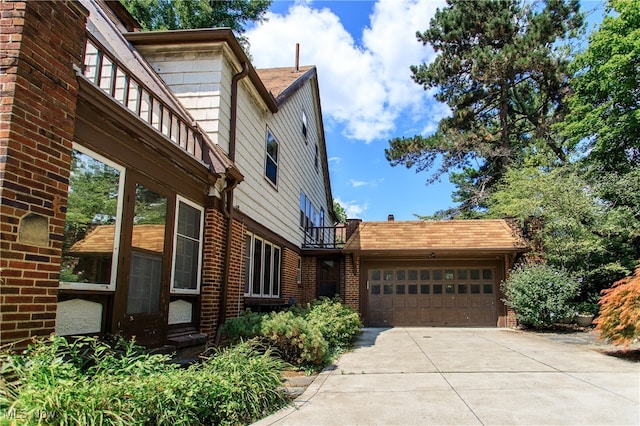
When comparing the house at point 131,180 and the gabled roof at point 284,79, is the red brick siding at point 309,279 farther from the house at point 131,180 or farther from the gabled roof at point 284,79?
the gabled roof at point 284,79

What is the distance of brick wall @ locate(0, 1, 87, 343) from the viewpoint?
11.3 feet

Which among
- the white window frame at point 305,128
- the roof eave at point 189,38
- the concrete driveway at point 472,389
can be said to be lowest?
the concrete driveway at point 472,389

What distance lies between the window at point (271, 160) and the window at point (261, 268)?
1745 millimetres

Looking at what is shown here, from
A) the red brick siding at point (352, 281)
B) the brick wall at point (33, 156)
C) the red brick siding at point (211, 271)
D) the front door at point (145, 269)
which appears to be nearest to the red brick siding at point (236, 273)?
the red brick siding at point (211, 271)

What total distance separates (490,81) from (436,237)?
1034 cm

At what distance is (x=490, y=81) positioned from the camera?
69.5ft

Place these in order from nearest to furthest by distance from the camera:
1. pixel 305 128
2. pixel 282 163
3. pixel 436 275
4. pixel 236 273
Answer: pixel 236 273 → pixel 282 163 → pixel 436 275 → pixel 305 128

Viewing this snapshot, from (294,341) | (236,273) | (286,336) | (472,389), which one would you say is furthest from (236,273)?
(472,389)

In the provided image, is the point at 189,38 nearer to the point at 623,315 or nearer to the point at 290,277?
the point at 290,277

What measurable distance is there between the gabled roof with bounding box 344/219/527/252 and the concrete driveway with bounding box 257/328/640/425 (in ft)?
19.2

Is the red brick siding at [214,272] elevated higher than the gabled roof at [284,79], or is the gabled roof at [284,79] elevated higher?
the gabled roof at [284,79]

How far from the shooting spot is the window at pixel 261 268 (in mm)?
9992

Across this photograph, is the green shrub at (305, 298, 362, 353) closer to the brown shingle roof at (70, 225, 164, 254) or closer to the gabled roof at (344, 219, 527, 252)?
the brown shingle roof at (70, 225, 164, 254)

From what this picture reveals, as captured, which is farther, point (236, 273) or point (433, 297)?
point (433, 297)
